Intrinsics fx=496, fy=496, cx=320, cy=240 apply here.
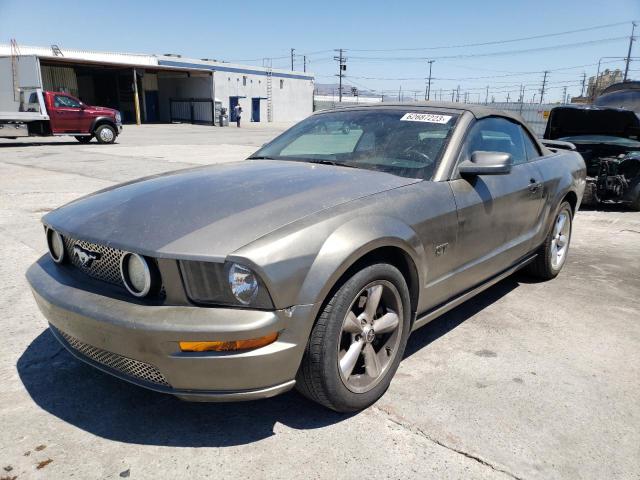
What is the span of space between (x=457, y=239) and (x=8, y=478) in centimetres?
241

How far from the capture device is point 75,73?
35.9 metres

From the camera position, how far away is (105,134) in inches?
735

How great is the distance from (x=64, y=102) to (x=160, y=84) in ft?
81.6

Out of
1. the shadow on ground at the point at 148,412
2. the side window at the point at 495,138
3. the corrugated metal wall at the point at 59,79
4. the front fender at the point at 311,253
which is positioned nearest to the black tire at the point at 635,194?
the side window at the point at 495,138

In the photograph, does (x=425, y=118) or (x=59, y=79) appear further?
(x=59, y=79)

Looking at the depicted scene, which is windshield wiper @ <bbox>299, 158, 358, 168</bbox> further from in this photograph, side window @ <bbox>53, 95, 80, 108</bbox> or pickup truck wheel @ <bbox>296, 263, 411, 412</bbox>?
side window @ <bbox>53, 95, 80, 108</bbox>

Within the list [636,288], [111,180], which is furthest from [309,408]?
[111,180]

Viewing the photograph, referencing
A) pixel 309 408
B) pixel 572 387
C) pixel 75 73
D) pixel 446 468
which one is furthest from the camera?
pixel 75 73

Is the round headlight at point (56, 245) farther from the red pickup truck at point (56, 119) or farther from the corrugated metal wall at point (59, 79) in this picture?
the corrugated metal wall at point (59, 79)

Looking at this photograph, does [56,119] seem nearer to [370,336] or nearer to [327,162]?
[327,162]

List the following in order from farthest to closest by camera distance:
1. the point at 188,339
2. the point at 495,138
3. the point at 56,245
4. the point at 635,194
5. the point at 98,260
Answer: the point at 635,194 < the point at 495,138 < the point at 56,245 < the point at 98,260 < the point at 188,339

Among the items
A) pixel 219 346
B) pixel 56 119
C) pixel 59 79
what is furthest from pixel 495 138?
pixel 59 79

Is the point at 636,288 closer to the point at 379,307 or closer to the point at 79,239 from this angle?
the point at 379,307

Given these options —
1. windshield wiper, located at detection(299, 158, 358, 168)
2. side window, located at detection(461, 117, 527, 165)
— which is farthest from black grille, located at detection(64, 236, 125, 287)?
side window, located at detection(461, 117, 527, 165)
